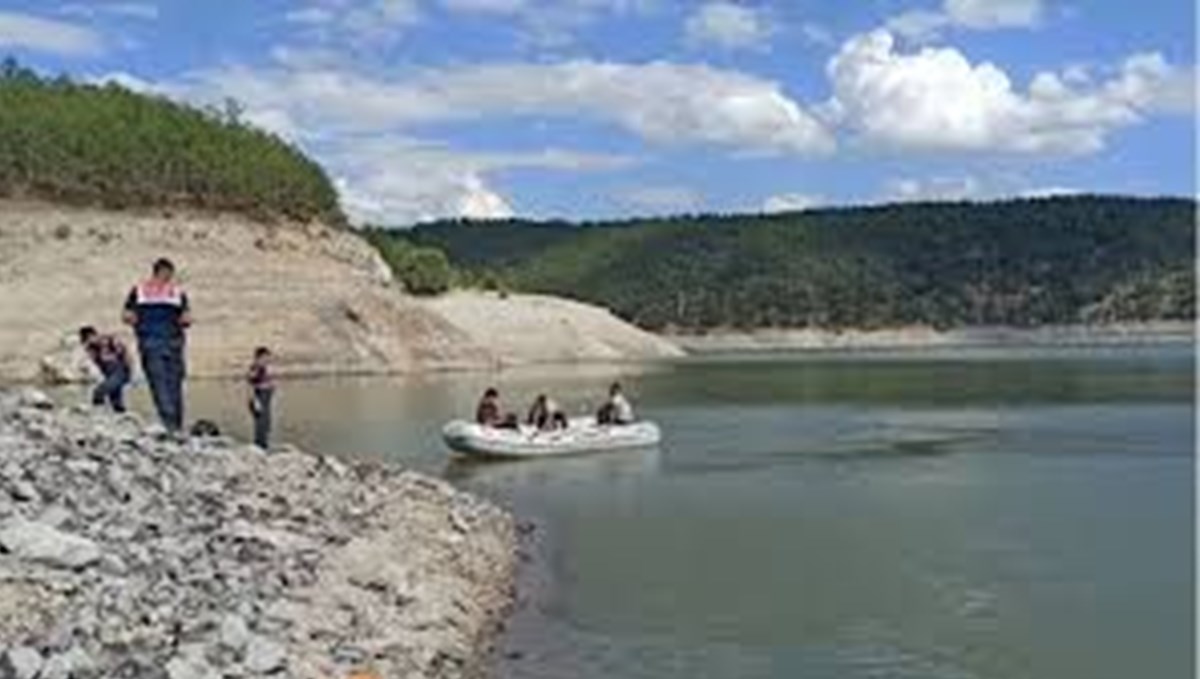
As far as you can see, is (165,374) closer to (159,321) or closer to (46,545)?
(159,321)

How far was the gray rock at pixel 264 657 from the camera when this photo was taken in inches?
639

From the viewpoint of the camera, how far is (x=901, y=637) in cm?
2188

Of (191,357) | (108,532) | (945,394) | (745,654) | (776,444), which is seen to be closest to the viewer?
(108,532)

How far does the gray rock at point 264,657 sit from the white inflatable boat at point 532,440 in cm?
2746

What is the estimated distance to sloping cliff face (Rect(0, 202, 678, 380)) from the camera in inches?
3625

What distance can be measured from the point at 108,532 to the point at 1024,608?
1028 centimetres

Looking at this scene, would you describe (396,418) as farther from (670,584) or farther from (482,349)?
(482,349)

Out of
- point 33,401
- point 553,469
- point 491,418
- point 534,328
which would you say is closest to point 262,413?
point 33,401

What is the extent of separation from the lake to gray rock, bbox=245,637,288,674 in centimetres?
356

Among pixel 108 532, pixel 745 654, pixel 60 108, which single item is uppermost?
pixel 60 108

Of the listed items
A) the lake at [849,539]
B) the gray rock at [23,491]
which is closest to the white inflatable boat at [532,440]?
the lake at [849,539]

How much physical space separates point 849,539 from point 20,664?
1739 centimetres

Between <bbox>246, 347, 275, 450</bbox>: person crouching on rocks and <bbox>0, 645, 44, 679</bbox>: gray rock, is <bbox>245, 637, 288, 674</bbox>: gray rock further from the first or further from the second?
<bbox>246, 347, 275, 450</bbox>: person crouching on rocks

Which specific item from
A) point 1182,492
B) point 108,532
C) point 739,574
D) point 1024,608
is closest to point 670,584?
point 739,574
